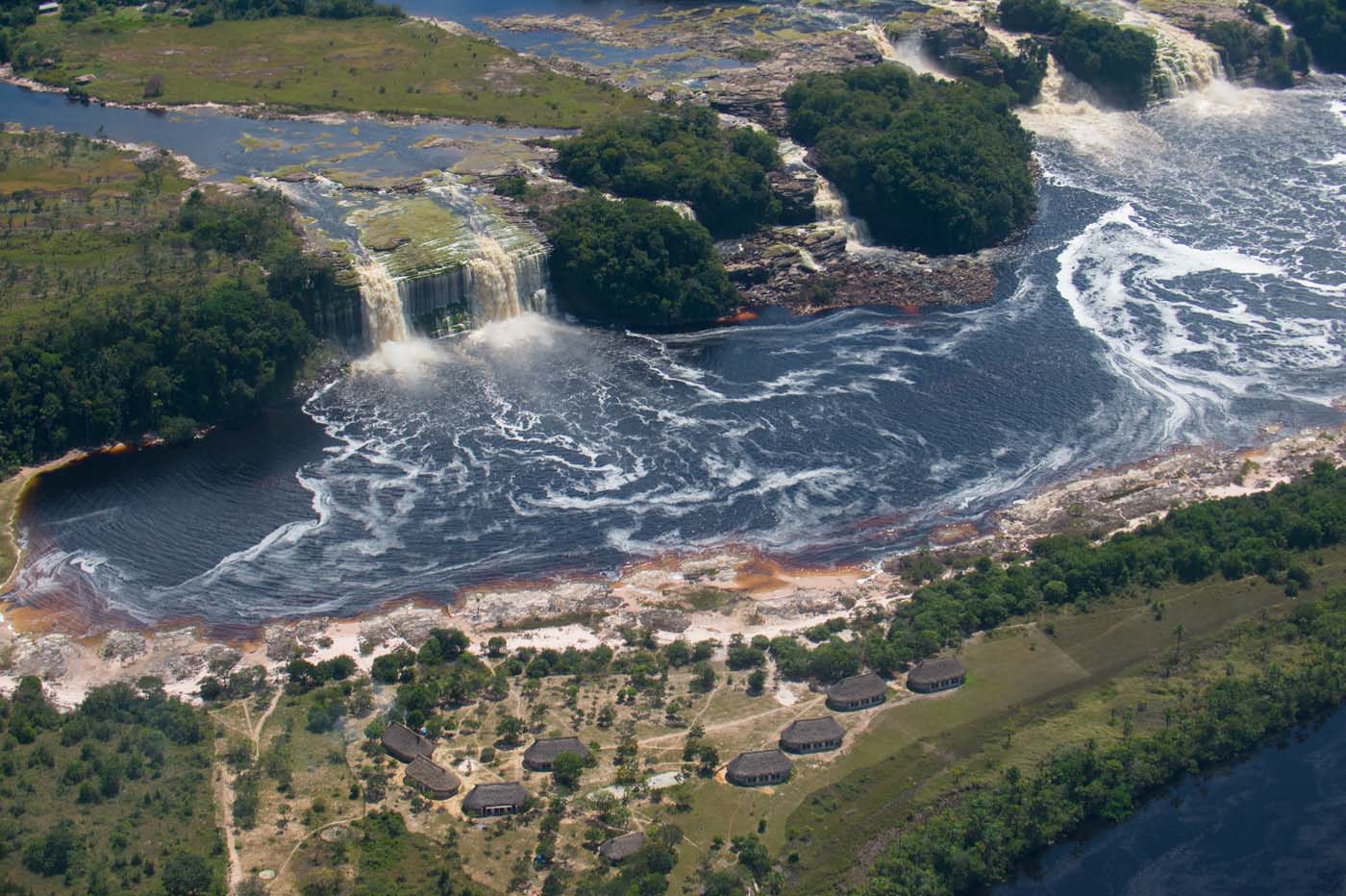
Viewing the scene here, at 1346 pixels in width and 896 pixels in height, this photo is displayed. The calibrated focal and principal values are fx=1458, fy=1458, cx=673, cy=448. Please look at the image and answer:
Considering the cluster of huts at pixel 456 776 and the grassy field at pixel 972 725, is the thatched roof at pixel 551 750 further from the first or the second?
the grassy field at pixel 972 725

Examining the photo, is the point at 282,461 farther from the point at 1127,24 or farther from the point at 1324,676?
the point at 1127,24

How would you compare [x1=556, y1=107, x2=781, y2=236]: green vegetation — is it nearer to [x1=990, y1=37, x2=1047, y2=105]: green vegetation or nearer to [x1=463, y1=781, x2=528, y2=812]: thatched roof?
[x1=990, y1=37, x2=1047, y2=105]: green vegetation

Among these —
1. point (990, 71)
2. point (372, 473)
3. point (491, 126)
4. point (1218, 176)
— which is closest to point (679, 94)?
point (491, 126)

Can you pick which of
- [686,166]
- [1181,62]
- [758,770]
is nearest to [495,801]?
[758,770]

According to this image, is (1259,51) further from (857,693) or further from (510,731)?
(510,731)

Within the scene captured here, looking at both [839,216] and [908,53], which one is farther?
[908,53]

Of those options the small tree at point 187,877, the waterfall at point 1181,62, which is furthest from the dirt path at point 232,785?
the waterfall at point 1181,62
